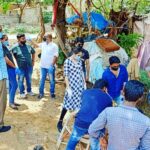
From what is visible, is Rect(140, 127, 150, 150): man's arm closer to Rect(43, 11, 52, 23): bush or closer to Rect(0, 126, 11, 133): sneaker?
Rect(0, 126, 11, 133): sneaker

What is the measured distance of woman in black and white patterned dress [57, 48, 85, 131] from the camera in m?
6.40

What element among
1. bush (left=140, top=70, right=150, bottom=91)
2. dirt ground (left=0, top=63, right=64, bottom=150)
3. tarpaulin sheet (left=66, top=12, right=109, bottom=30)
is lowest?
dirt ground (left=0, top=63, right=64, bottom=150)

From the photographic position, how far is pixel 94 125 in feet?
11.6

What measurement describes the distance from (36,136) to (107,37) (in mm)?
4906

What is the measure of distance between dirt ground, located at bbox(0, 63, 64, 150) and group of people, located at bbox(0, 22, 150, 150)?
210mm

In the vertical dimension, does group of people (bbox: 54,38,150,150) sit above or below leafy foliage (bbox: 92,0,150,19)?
below

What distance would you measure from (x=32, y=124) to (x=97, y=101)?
10.0 feet

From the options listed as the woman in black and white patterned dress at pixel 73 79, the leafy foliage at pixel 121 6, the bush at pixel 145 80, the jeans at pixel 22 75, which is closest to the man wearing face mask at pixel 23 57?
the jeans at pixel 22 75

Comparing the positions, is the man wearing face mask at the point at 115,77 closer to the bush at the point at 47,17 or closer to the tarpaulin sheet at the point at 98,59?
the tarpaulin sheet at the point at 98,59

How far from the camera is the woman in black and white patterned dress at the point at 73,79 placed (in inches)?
252

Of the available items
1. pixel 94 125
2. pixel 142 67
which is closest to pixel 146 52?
pixel 142 67

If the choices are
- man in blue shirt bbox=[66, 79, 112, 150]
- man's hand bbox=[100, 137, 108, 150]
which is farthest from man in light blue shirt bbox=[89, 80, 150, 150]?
man in blue shirt bbox=[66, 79, 112, 150]

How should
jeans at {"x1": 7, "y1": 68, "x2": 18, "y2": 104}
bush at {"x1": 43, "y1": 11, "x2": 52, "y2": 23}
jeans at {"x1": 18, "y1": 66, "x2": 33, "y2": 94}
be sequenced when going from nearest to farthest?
jeans at {"x1": 7, "y1": 68, "x2": 18, "y2": 104}, jeans at {"x1": 18, "y1": 66, "x2": 33, "y2": 94}, bush at {"x1": 43, "y1": 11, "x2": 52, "y2": 23}

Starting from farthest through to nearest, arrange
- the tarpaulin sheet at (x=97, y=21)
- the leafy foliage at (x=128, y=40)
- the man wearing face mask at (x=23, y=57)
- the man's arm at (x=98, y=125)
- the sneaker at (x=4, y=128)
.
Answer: the tarpaulin sheet at (x=97, y=21) → the leafy foliage at (x=128, y=40) → the man wearing face mask at (x=23, y=57) → the sneaker at (x=4, y=128) → the man's arm at (x=98, y=125)
